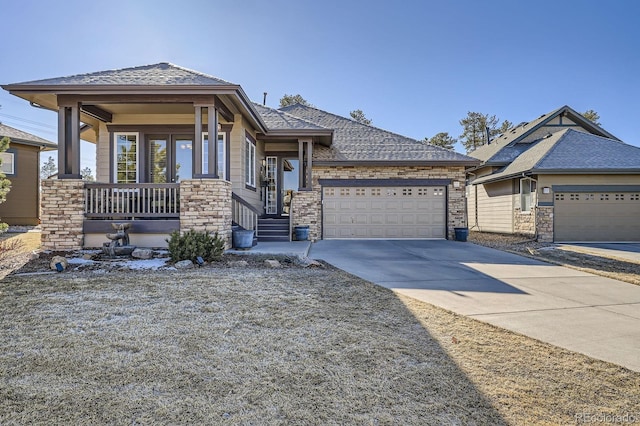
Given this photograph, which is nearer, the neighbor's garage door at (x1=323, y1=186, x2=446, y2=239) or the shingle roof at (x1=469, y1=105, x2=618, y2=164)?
the neighbor's garage door at (x1=323, y1=186, x2=446, y2=239)

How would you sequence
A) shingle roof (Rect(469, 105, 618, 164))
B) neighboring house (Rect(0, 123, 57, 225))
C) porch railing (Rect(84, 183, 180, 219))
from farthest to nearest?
shingle roof (Rect(469, 105, 618, 164)), neighboring house (Rect(0, 123, 57, 225)), porch railing (Rect(84, 183, 180, 219))

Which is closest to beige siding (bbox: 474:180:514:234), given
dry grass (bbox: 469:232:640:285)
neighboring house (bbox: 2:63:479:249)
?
dry grass (bbox: 469:232:640:285)

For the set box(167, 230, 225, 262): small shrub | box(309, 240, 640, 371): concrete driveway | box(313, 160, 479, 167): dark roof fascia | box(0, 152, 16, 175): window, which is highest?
box(0, 152, 16, 175): window

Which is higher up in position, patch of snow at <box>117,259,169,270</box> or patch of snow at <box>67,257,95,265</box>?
patch of snow at <box>67,257,95,265</box>

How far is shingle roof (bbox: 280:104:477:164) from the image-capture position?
1262cm

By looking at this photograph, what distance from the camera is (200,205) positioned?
820 centimetres

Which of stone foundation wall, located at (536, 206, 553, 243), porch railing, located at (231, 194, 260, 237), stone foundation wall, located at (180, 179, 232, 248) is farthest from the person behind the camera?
stone foundation wall, located at (536, 206, 553, 243)

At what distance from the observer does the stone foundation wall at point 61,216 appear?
8.26 meters

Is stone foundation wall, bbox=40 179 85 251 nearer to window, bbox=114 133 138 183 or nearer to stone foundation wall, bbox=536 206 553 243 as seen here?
window, bbox=114 133 138 183

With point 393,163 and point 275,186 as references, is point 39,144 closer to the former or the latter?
point 275,186

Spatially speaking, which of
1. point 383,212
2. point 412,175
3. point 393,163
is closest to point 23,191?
point 383,212

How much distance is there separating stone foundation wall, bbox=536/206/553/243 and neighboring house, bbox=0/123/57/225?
2195 centimetres

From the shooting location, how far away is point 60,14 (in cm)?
1102

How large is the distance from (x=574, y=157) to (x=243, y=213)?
1291 cm
